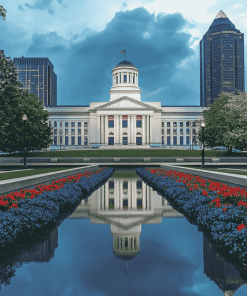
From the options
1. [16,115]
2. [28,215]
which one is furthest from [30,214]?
[16,115]

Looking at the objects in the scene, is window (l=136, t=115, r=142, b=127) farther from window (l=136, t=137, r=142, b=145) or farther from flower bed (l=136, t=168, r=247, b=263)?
flower bed (l=136, t=168, r=247, b=263)

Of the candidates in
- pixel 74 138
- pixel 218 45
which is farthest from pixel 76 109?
pixel 218 45

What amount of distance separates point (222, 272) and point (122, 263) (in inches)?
69.9

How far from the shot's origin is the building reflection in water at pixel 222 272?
432 cm

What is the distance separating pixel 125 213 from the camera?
30.8ft

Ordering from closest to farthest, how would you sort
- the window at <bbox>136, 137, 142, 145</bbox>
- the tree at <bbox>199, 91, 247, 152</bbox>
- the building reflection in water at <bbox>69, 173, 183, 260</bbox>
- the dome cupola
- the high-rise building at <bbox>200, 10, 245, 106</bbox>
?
the building reflection in water at <bbox>69, 173, 183, 260</bbox>, the tree at <bbox>199, 91, 247, 152</bbox>, the window at <bbox>136, 137, 142, 145</bbox>, the dome cupola, the high-rise building at <bbox>200, 10, 245, 106</bbox>

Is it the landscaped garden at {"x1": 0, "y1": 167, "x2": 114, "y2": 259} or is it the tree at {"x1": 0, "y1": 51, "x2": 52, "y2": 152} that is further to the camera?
the tree at {"x1": 0, "y1": 51, "x2": 52, "y2": 152}

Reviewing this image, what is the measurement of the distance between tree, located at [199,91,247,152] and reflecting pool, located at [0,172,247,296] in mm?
35384

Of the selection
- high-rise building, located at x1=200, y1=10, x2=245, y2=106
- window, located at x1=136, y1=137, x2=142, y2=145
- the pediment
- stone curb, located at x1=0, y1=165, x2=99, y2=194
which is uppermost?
high-rise building, located at x1=200, y1=10, x2=245, y2=106

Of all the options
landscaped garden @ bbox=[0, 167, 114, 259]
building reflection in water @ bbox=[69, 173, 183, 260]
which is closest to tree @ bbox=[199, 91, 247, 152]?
building reflection in water @ bbox=[69, 173, 183, 260]

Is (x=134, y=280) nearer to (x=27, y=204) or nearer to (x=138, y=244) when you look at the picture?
(x=138, y=244)

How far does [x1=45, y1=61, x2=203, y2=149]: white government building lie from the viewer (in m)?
88.6

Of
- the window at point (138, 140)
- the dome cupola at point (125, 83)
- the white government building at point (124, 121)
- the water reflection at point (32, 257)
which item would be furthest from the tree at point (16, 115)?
the dome cupola at point (125, 83)

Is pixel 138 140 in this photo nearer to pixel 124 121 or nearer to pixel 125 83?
pixel 124 121
